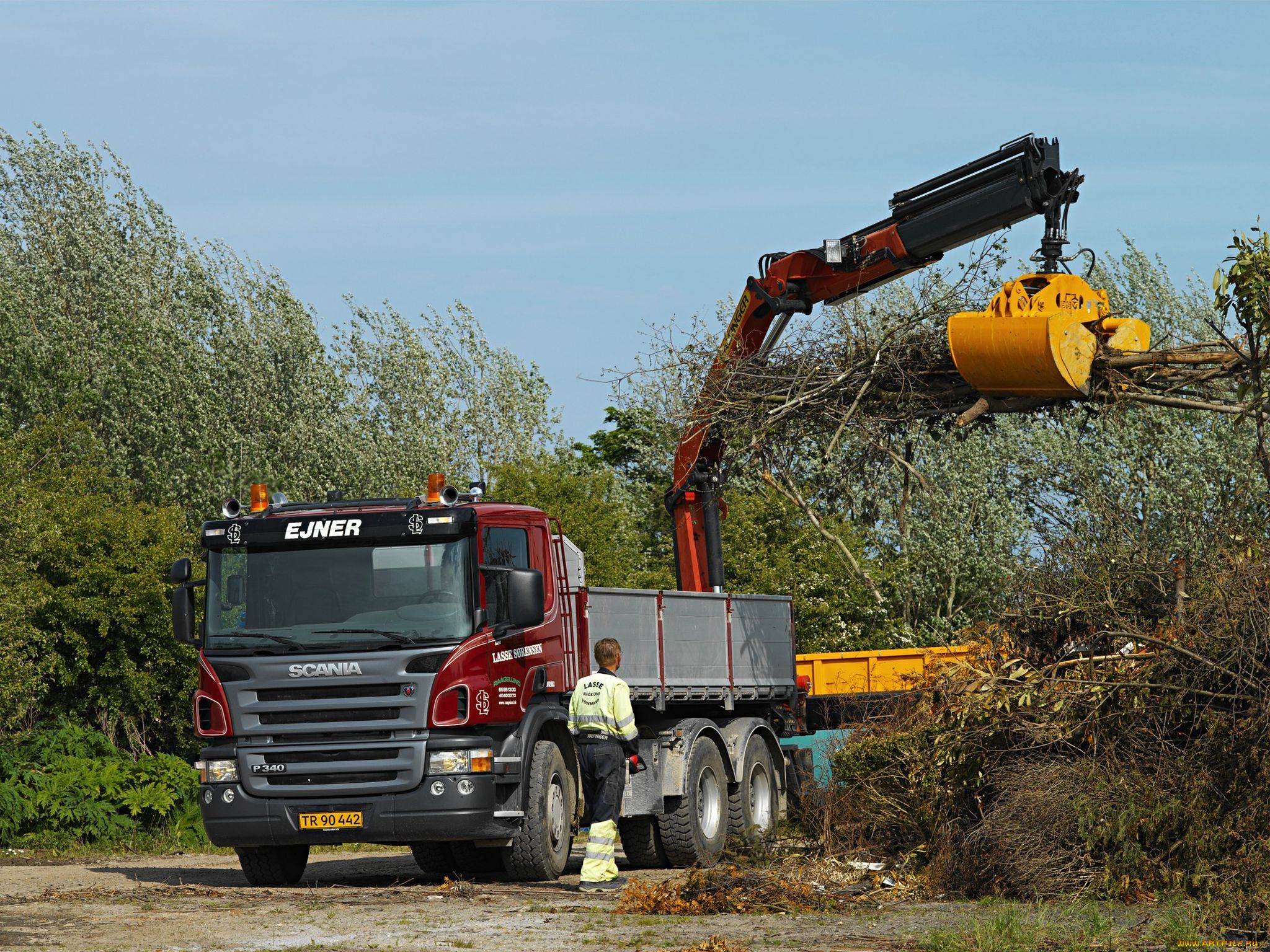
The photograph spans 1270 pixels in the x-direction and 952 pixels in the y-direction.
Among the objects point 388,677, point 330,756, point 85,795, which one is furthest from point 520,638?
point 85,795

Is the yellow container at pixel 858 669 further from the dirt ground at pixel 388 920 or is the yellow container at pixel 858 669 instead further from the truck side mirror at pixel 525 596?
the truck side mirror at pixel 525 596

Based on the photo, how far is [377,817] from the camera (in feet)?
36.8

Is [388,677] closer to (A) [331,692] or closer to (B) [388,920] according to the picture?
(A) [331,692]

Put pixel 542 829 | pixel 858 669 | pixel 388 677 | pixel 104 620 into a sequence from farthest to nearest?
pixel 858 669
pixel 104 620
pixel 542 829
pixel 388 677

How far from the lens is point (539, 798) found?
11750mm

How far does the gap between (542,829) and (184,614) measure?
328cm

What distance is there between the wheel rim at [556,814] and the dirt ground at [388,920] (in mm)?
330

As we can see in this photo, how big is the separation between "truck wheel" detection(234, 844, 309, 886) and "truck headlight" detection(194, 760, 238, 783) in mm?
824

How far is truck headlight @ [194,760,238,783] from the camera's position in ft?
38.0

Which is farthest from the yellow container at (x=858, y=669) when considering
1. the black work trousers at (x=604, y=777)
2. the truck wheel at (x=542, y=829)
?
the black work trousers at (x=604, y=777)

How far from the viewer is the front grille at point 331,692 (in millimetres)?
11359

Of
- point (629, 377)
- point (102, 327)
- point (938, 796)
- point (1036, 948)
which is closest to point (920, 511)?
point (102, 327)

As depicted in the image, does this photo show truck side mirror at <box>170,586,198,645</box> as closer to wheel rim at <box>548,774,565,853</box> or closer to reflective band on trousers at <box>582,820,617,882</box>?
wheel rim at <box>548,774,565,853</box>

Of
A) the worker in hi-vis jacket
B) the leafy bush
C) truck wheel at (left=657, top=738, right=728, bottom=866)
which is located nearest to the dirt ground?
truck wheel at (left=657, top=738, right=728, bottom=866)
